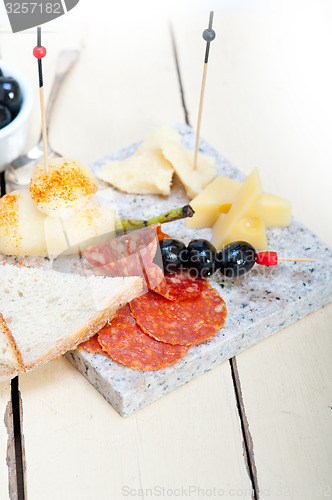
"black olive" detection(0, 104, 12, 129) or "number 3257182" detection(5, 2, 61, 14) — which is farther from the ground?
"black olive" detection(0, 104, 12, 129)

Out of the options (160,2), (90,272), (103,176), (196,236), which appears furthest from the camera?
(160,2)

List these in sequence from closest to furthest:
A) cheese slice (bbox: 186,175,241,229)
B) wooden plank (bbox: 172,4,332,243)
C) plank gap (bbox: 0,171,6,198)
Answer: cheese slice (bbox: 186,175,241,229) → plank gap (bbox: 0,171,6,198) → wooden plank (bbox: 172,4,332,243)

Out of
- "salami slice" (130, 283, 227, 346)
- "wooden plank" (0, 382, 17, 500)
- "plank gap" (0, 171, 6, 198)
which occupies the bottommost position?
"wooden plank" (0, 382, 17, 500)

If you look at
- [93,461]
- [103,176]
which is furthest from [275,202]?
[93,461]

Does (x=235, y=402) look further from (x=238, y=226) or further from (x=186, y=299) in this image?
(x=238, y=226)

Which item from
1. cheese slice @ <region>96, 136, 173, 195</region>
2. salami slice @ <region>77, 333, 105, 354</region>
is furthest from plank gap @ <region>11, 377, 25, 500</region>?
cheese slice @ <region>96, 136, 173, 195</region>

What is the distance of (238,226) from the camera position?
2.38 meters

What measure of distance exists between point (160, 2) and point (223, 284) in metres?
2.35

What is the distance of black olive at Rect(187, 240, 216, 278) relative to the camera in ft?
7.44

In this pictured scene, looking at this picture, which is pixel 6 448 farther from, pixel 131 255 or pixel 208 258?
pixel 208 258

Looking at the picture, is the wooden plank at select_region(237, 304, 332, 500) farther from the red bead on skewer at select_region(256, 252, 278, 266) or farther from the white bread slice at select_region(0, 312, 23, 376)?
the white bread slice at select_region(0, 312, 23, 376)

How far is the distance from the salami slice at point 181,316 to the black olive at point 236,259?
0.08m

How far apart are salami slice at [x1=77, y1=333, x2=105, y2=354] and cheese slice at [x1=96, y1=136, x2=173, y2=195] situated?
675 millimetres

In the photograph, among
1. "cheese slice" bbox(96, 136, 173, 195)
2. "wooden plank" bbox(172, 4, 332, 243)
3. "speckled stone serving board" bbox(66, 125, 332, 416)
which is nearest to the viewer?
"speckled stone serving board" bbox(66, 125, 332, 416)
